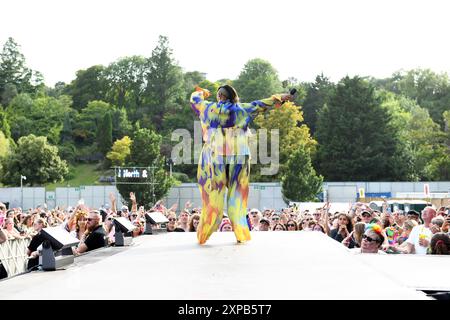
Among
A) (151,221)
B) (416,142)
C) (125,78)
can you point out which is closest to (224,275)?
(151,221)

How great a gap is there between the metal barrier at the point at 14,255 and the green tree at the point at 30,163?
7693 cm

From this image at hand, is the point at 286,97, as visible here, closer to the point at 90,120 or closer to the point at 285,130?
the point at 285,130

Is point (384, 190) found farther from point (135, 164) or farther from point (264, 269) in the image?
point (264, 269)

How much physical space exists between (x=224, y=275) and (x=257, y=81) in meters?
92.1

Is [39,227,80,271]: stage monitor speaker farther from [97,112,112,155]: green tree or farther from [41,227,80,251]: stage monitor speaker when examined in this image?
[97,112,112,155]: green tree

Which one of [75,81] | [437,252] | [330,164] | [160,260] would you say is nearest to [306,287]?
[160,260]

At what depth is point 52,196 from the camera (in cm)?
6506

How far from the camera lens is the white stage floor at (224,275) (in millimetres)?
5859

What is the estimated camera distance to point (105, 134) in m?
106

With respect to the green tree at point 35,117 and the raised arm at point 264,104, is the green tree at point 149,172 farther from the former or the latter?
the raised arm at point 264,104

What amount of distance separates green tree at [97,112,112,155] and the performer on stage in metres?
95.9

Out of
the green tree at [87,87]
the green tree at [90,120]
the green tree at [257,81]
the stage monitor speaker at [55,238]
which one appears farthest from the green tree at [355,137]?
the stage monitor speaker at [55,238]

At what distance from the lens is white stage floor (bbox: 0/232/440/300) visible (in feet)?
19.2

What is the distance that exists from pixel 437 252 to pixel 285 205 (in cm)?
5202
